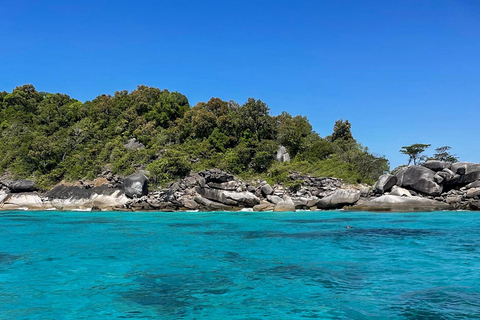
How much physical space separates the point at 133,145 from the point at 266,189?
22.7m

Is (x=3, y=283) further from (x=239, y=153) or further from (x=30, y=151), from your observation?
(x=30, y=151)

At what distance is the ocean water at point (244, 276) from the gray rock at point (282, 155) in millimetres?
29148

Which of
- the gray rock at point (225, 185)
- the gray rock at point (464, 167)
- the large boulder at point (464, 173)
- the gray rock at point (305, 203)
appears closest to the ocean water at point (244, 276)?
the gray rock at point (305, 203)

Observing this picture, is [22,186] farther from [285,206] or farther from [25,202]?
[285,206]

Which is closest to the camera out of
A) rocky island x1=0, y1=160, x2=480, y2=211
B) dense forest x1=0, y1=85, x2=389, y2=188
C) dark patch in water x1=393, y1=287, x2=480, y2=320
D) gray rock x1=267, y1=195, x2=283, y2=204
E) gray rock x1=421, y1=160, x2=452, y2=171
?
dark patch in water x1=393, y1=287, x2=480, y2=320

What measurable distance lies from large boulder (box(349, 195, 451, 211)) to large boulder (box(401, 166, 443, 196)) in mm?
2149

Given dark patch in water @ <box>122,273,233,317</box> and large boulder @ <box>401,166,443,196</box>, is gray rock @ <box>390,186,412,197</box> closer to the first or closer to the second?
large boulder @ <box>401,166,443,196</box>

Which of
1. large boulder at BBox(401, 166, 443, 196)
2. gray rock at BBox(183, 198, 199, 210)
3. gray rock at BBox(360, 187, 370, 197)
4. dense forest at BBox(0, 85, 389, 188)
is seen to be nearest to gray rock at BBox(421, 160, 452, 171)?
large boulder at BBox(401, 166, 443, 196)

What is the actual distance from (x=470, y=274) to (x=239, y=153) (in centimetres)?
3750

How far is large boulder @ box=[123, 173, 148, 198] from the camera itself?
39688 mm

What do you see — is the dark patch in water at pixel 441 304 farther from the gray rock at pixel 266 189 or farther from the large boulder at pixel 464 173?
the large boulder at pixel 464 173

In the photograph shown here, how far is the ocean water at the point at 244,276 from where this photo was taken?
7.62 meters

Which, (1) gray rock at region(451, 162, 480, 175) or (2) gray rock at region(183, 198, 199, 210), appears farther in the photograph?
(2) gray rock at region(183, 198, 199, 210)

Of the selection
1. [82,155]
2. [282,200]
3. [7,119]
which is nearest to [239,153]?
[282,200]
